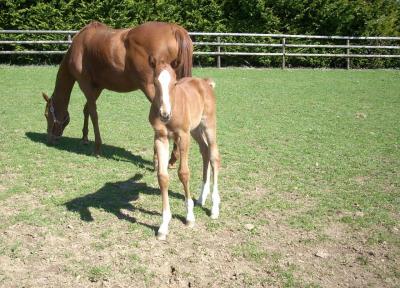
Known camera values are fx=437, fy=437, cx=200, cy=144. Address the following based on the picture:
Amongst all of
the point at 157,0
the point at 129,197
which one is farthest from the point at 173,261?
the point at 157,0

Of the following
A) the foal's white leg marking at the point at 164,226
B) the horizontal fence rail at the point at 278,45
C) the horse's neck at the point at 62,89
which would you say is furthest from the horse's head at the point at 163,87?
the horizontal fence rail at the point at 278,45

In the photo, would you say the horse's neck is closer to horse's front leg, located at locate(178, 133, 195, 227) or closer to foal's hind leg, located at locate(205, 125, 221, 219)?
foal's hind leg, located at locate(205, 125, 221, 219)

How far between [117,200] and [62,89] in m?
3.52

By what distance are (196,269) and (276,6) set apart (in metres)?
17.4

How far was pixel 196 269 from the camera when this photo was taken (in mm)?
3797

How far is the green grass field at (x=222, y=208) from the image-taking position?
3.79 meters

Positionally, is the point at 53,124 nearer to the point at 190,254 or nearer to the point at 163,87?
the point at 163,87

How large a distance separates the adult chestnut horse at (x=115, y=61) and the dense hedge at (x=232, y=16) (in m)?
10.6

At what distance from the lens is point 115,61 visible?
6758 mm

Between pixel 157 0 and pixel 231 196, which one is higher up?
pixel 157 0

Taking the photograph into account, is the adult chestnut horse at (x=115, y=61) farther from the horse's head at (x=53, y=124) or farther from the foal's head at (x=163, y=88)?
the foal's head at (x=163, y=88)

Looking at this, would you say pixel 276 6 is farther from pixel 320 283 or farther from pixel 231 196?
pixel 320 283

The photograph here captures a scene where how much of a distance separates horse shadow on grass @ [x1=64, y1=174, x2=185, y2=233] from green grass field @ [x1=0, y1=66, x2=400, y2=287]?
0.07ft

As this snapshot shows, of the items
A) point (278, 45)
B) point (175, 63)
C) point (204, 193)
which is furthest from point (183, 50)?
point (278, 45)
